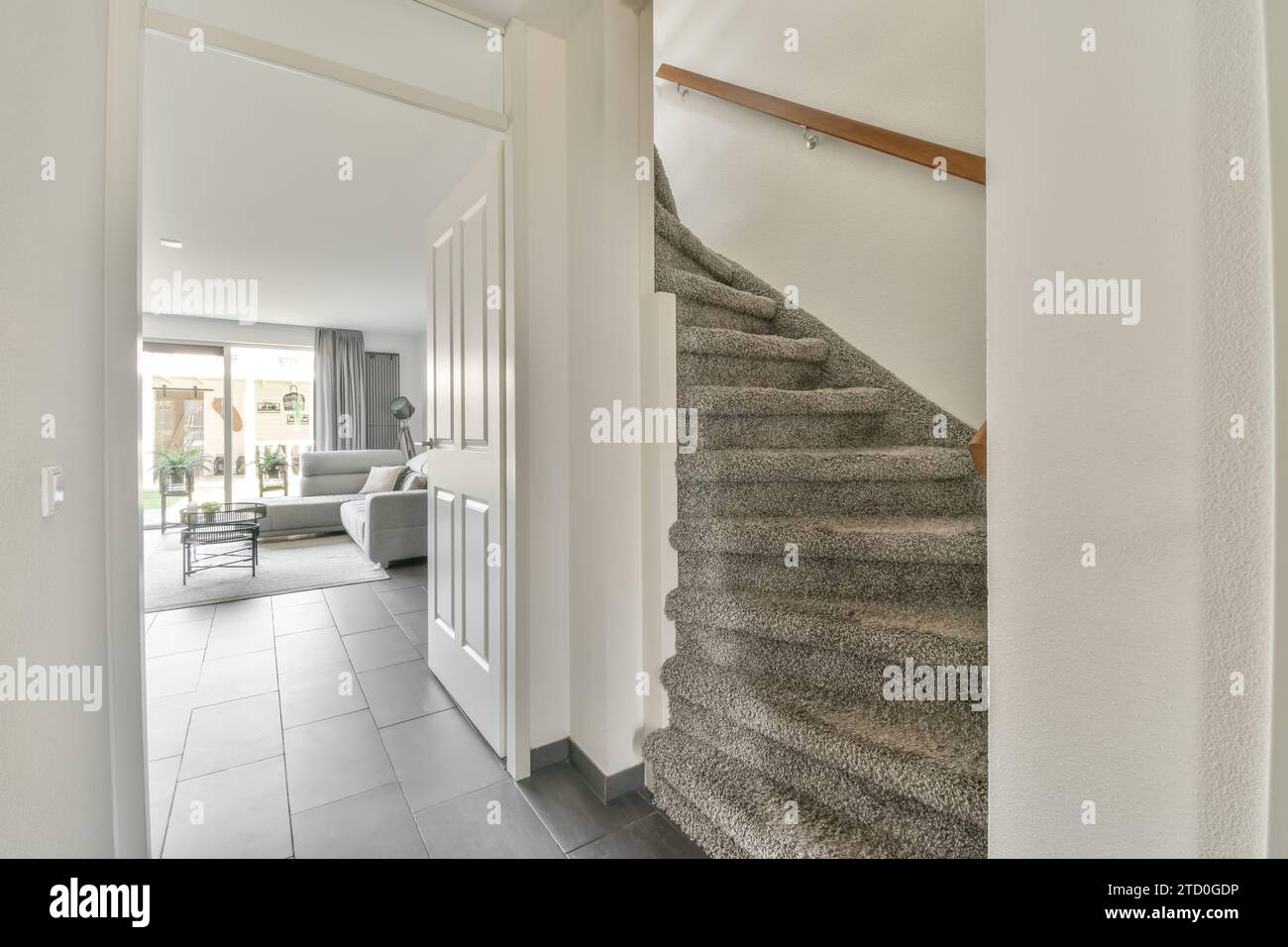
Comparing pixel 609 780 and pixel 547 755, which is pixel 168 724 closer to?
pixel 547 755

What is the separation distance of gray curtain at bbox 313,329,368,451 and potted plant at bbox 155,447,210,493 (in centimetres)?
133

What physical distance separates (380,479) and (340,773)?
16.1 ft

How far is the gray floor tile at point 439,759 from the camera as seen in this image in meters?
1.73

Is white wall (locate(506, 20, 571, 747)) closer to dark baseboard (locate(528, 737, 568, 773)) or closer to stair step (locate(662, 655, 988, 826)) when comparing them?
dark baseboard (locate(528, 737, 568, 773))

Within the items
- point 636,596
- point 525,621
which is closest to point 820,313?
point 636,596

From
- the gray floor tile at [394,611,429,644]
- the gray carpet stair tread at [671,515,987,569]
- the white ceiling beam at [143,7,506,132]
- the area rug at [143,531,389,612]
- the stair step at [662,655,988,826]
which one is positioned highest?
the white ceiling beam at [143,7,506,132]

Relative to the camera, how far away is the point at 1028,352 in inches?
26.5

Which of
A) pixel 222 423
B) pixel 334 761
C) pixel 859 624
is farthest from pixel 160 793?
pixel 222 423

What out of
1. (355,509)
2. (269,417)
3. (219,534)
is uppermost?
(269,417)

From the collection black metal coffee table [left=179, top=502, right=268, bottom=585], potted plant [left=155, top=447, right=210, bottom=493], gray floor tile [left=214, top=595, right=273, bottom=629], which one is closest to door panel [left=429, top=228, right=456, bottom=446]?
gray floor tile [left=214, top=595, right=273, bottom=629]

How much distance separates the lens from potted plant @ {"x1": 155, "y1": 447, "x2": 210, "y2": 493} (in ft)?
20.9

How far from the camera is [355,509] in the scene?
17.0 ft

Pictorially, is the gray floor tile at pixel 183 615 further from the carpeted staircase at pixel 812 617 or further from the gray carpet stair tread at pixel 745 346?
the gray carpet stair tread at pixel 745 346
